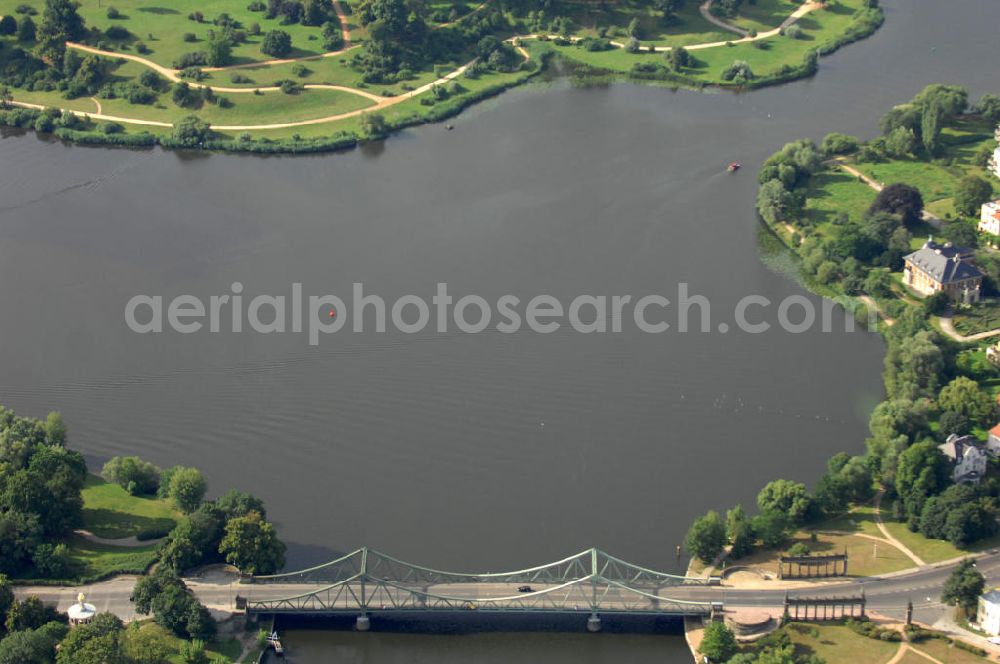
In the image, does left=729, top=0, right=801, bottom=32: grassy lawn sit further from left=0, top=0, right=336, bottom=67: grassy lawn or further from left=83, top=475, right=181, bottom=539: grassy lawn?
left=83, top=475, right=181, bottom=539: grassy lawn

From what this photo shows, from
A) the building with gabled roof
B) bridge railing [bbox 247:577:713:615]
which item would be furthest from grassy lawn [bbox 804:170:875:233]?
bridge railing [bbox 247:577:713:615]

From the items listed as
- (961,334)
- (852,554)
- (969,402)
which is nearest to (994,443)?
(969,402)

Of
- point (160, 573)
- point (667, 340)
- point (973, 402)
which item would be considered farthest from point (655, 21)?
point (160, 573)

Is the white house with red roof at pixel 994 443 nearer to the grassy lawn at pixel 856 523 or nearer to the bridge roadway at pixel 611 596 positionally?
the grassy lawn at pixel 856 523

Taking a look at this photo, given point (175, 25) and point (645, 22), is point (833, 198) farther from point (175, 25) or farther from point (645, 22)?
point (175, 25)

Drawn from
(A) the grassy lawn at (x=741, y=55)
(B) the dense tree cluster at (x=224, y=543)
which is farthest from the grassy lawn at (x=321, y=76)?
(B) the dense tree cluster at (x=224, y=543)
